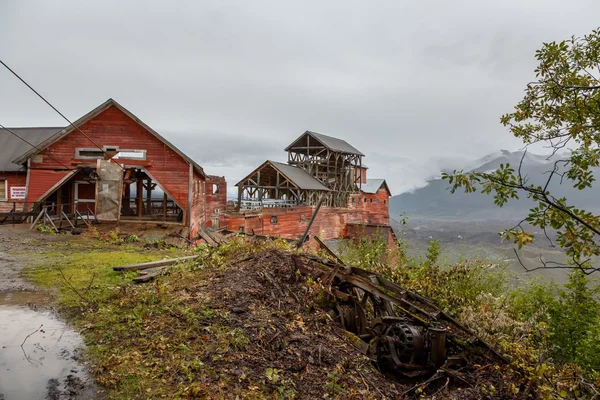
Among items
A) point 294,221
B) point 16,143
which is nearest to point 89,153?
point 16,143

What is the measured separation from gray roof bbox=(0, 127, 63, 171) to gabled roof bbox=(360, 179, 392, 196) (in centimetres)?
3772

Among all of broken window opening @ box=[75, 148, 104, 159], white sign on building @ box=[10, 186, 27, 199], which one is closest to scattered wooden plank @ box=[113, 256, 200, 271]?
broken window opening @ box=[75, 148, 104, 159]

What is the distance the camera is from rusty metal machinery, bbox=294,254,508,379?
16.5ft

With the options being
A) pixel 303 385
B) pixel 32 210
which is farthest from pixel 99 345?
pixel 32 210

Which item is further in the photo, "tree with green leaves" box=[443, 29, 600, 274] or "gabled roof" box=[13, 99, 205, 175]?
"gabled roof" box=[13, 99, 205, 175]

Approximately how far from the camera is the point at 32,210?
1797 centimetres

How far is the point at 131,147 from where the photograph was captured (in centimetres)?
1875

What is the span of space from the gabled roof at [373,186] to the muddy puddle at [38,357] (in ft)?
154

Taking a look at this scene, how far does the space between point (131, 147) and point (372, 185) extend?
1637 inches

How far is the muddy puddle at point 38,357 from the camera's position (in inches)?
143

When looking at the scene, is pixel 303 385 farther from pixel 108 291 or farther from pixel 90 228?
pixel 90 228

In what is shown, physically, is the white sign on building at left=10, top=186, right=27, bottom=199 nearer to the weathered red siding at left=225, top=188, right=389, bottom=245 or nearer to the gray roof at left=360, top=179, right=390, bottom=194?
→ the weathered red siding at left=225, top=188, right=389, bottom=245

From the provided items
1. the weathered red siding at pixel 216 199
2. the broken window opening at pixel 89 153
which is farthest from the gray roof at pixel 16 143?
the weathered red siding at pixel 216 199

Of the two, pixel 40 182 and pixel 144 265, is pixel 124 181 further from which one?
pixel 144 265
